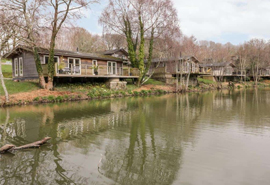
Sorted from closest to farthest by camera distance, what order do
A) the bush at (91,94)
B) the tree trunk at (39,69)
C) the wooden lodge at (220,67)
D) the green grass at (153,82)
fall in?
the tree trunk at (39,69) < the bush at (91,94) < the green grass at (153,82) < the wooden lodge at (220,67)

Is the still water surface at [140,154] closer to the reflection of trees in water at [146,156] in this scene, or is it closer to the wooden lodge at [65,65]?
the reflection of trees in water at [146,156]

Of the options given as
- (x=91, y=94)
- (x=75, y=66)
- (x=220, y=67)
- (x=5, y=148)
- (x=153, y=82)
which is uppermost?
(x=220, y=67)

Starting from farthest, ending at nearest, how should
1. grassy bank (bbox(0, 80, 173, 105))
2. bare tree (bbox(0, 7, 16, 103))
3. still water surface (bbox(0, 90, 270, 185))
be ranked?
grassy bank (bbox(0, 80, 173, 105)), bare tree (bbox(0, 7, 16, 103)), still water surface (bbox(0, 90, 270, 185))

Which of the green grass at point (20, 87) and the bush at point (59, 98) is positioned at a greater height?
the green grass at point (20, 87)

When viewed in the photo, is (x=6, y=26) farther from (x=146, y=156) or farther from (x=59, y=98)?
(x=146, y=156)

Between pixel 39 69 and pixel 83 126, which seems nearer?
pixel 83 126

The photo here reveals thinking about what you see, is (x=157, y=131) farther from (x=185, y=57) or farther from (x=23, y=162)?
(x=185, y=57)

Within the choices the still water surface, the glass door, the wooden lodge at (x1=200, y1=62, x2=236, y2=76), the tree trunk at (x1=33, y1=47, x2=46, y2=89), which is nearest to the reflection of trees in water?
the still water surface

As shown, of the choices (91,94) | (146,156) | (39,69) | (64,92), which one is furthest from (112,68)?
(146,156)

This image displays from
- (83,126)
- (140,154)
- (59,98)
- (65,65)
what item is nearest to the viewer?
(140,154)

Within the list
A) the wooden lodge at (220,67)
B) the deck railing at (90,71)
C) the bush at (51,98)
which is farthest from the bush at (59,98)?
the wooden lodge at (220,67)

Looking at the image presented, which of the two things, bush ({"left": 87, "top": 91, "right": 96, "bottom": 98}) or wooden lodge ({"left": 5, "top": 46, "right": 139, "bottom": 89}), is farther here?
bush ({"left": 87, "top": 91, "right": 96, "bottom": 98})

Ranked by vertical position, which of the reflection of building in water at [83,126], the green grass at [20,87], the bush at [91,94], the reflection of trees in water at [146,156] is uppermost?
the green grass at [20,87]

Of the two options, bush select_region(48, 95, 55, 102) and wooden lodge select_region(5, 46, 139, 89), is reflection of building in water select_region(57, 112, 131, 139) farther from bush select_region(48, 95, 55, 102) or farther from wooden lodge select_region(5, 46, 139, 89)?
wooden lodge select_region(5, 46, 139, 89)
